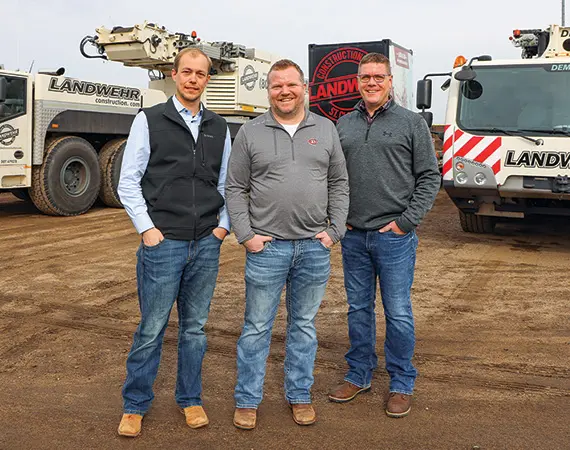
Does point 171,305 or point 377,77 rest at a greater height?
point 377,77

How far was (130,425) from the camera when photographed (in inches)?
129

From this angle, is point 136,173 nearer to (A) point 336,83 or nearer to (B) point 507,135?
(B) point 507,135

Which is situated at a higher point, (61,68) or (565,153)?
(61,68)

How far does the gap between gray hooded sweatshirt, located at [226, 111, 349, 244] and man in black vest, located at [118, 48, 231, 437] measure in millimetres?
122

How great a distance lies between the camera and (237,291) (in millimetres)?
6188

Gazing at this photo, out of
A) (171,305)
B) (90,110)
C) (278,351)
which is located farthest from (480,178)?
(90,110)

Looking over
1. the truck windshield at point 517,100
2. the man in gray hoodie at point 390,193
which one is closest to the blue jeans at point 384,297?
the man in gray hoodie at point 390,193

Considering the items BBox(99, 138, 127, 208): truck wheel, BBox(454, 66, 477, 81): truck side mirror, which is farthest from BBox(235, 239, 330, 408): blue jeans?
BBox(99, 138, 127, 208): truck wheel

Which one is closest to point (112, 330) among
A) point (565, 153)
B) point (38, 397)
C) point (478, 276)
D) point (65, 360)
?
point (65, 360)

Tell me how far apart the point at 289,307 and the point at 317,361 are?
39.7 inches

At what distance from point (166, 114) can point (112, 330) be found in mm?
2353

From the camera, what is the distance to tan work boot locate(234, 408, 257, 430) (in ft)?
11.0

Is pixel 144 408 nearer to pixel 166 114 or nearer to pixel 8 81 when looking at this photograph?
pixel 166 114

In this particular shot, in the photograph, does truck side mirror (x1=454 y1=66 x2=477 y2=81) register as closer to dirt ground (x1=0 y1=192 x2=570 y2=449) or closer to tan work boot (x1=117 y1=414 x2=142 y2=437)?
dirt ground (x1=0 y1=192 x2=570 y2=449)
